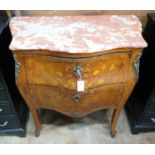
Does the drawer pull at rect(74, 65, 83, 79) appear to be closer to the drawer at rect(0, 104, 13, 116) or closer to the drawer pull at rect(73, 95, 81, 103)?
the drawer pull at rect(73, 95, 81, 103)

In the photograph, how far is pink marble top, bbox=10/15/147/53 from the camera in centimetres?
81

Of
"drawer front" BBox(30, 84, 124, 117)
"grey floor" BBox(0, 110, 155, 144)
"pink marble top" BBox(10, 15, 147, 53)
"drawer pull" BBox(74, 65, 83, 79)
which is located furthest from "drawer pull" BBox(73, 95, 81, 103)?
"grey floor" BBox(0, 110, 155, 144)

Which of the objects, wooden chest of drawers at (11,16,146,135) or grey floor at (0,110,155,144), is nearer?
wooden chest of drawers at (11,16,146,135)

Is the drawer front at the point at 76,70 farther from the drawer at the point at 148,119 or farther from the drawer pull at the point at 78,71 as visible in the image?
the drawer at the point at 148,119

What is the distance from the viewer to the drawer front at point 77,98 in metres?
0.98

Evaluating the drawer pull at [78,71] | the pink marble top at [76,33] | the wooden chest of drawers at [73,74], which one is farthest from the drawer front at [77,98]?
the pink marble top at [76,33]

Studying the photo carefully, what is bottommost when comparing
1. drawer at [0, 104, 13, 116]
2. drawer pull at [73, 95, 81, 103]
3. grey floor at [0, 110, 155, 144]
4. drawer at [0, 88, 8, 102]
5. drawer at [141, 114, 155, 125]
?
grey floor at [0, 110, 155, 144]

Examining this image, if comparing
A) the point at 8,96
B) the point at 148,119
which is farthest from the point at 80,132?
the point at 8,96

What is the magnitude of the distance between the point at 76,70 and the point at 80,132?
734 millimetres

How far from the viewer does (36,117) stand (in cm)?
125

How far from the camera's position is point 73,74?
875mm
